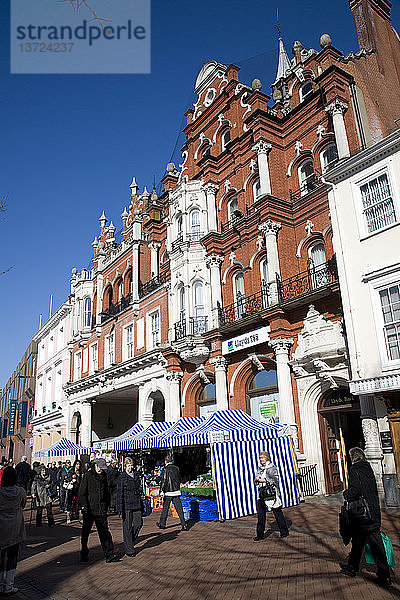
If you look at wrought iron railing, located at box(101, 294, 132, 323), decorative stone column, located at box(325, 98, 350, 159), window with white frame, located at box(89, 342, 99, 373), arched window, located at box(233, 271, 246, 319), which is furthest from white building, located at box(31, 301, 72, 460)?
decorative stone column, located at box(325, 98, 350, 159)

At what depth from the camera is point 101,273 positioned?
112 feet

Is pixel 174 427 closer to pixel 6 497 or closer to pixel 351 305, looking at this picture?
pixel 351 305

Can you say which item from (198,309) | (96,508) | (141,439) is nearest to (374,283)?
(96,508)

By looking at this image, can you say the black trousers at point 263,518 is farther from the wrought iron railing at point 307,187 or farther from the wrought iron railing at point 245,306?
the wrought iron railing at point 307,187

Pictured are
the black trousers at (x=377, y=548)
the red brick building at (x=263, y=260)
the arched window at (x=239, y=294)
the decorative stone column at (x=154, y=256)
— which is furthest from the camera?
the decorative stone column at (x=154, y=256)

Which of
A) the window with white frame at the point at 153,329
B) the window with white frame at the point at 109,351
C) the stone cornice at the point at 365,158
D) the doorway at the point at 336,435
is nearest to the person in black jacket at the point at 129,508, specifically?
the doorway at the point at 336,435

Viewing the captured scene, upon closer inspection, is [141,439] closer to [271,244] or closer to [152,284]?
[271,244]

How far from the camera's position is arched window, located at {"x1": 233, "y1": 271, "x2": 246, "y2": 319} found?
20.6m

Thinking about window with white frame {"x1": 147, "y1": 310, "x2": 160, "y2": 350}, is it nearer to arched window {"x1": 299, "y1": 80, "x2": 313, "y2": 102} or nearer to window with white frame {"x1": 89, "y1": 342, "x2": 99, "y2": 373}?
window with white frame {"x1": 89, "y1": 342, "x2": 99, "y2": 373}

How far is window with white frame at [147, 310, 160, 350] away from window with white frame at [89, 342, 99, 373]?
297 inches

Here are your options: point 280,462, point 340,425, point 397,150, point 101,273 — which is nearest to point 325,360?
point 340,425

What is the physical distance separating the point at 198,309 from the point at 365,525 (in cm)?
1661

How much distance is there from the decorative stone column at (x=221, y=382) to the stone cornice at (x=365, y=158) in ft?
29.8

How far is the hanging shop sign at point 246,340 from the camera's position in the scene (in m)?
18.3
